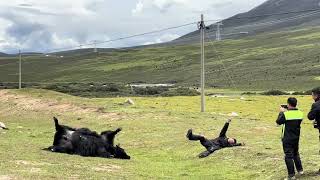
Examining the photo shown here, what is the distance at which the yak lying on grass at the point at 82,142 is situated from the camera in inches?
877

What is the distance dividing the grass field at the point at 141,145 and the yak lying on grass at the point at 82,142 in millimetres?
1020

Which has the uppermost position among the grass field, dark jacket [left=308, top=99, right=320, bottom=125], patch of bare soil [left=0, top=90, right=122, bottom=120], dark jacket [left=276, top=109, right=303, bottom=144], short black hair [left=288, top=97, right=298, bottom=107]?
short black hair [left=288, top=97, right=298, bottom=107]

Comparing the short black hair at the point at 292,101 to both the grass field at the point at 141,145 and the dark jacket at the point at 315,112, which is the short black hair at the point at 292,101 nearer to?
the dark jacket at the point at 315,112

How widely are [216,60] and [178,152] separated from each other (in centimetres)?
16948

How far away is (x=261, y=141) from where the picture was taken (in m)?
27.2

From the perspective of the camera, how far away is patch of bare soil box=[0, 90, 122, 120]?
142 ft

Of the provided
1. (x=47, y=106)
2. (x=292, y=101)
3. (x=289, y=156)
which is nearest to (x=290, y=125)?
(x=292, y=101)

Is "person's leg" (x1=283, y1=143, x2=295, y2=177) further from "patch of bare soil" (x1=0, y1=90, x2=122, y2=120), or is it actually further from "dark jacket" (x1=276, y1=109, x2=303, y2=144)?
"patch of bare soil" (x1=0, y1=90, x2=122, y2=120)

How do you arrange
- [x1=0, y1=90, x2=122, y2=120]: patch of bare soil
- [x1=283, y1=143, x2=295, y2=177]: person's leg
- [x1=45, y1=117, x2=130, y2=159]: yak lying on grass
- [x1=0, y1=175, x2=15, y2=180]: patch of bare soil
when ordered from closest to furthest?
[x1=0, y1=175, x2=15, y2=180]: patch of bare soil
[x1=283, y1=143, x2=295, y2=177]: person's leg
[x1=45, y1=117, x2=130, y2=159]: yak lying on grass
[x1=0, y1=90, x2=122, y2=120]: patch of bare soil

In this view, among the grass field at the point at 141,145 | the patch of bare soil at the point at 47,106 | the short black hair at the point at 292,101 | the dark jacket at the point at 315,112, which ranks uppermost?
the short black hair at the point at 292,101

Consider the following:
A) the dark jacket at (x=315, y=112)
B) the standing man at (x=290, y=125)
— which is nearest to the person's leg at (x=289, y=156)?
the standing man at (x=290, y=125)

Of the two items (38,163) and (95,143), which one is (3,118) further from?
(38,163)

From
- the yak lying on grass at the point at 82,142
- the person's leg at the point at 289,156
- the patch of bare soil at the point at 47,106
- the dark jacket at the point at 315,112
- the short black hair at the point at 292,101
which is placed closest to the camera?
the dark jacket at the point at 315,112

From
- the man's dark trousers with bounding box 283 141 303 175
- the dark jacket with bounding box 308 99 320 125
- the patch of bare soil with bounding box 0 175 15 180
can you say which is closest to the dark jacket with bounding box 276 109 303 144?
the man's dark trousers with bounding box 283 141 303 175
